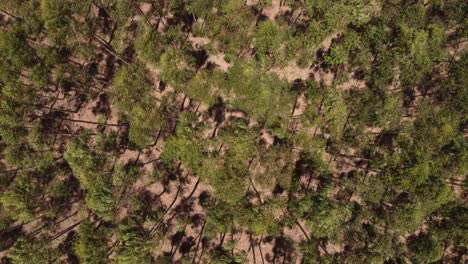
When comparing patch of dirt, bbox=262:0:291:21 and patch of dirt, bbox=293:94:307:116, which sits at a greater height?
patch of dirt, bbox=262:0:291:21

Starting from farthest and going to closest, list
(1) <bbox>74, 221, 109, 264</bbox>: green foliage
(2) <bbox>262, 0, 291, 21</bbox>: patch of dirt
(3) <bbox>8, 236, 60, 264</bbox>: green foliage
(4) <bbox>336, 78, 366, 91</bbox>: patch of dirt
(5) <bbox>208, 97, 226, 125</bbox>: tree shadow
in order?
(2) <bbox>262, 0, 291, 21</bbox>: patch of dirt → (4) <bbox>336, 78, 366, 91</bbox>: patch of dirt → (5) <bbox>208, 97, 226, 125</bbox>: tree shadow → (1) <bbox>74, 221, 109, 264</bbox>: green foliage → (3) <bbox>8, 236, 60, 264</bbox>: green foliage

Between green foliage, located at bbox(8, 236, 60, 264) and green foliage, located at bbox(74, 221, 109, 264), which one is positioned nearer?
green foliage, located at bbox(8, 236, 60, 264)

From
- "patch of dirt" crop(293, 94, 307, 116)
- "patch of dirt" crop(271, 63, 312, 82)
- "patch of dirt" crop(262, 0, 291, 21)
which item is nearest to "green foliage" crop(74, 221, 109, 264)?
"patch of dirt" crop(293, 94, 307, 116)

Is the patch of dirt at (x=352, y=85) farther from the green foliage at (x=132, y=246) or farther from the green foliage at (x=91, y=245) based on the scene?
the green foliage at (x=91, y=245)

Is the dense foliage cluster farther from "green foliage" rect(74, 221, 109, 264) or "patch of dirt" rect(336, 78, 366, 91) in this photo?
"green foliage" rect(74, 221, 109, 264)

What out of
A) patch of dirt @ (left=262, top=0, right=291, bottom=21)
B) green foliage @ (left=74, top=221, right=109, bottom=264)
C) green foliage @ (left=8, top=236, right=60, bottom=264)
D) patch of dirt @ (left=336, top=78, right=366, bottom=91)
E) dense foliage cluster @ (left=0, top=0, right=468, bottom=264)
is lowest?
green foliage @ (left=8, top=236, right=60, bottom=264)

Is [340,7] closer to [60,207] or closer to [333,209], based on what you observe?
[333,209]

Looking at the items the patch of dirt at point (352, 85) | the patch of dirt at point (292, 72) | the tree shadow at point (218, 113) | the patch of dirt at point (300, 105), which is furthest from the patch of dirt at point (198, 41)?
the patch of dirt at point (352, 85)

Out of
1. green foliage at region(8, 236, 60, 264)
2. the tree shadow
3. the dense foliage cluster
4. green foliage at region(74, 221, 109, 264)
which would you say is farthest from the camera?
the tree shadow

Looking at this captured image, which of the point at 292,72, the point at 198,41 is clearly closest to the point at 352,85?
the point at 292,72
